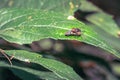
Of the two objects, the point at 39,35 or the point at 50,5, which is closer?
the point at 39,35

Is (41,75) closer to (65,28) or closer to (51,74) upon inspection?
(51,74)

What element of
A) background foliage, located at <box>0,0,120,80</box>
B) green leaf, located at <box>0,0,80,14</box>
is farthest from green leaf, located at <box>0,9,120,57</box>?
green leaf, located at <box>0,0,80,14</box>

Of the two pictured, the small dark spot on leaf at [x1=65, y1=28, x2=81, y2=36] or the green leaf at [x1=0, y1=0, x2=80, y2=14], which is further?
the green leaf at [x1=0, y1=0, x2=80, y2=14]

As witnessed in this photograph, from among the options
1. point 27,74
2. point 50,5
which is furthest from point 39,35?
point 50,5

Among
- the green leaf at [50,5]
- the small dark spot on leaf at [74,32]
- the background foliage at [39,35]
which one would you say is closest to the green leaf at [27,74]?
the background foliage at [39,35]

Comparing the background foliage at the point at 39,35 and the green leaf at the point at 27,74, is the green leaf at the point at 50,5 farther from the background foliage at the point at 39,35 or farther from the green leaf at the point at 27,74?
the green leaf at the point at 27,74

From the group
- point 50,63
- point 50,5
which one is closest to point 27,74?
point 50,63

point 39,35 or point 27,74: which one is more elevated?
point 39,35

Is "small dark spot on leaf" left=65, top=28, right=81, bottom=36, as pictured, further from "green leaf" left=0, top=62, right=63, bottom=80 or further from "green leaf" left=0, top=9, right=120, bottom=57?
"green leaf" left=0, top=62, right=63, bottom=80

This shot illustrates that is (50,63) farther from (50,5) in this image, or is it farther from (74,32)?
(50,5)
